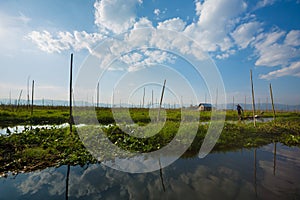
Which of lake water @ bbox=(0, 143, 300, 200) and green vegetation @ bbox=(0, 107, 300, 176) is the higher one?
green vegetation @ bbox=(0, 107, 300, 176)

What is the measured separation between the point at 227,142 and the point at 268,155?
66.2 inches

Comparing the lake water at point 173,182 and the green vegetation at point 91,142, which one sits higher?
the green vegetation at point 91,142

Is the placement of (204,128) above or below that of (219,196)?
above

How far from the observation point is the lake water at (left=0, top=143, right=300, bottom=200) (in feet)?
11.4

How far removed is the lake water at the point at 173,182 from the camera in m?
3.49

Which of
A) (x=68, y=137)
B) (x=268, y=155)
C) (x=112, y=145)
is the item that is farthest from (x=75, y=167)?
(x=268, y=155)

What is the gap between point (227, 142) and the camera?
25.4 ft

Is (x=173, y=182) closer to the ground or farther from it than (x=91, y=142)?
closer to the ground

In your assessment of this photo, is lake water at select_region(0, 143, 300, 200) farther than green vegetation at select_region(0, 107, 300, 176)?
No

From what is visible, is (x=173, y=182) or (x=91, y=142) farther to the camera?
(x=91, y=142)

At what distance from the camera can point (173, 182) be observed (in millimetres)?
4078

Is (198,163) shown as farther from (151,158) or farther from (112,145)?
(112,145)

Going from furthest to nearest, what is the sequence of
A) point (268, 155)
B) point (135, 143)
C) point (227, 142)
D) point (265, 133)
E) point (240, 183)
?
point (265, 133), point (227, 142), point (135, 143), point (268, 155), point (240, 183)

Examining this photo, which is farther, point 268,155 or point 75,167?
point 268,155
